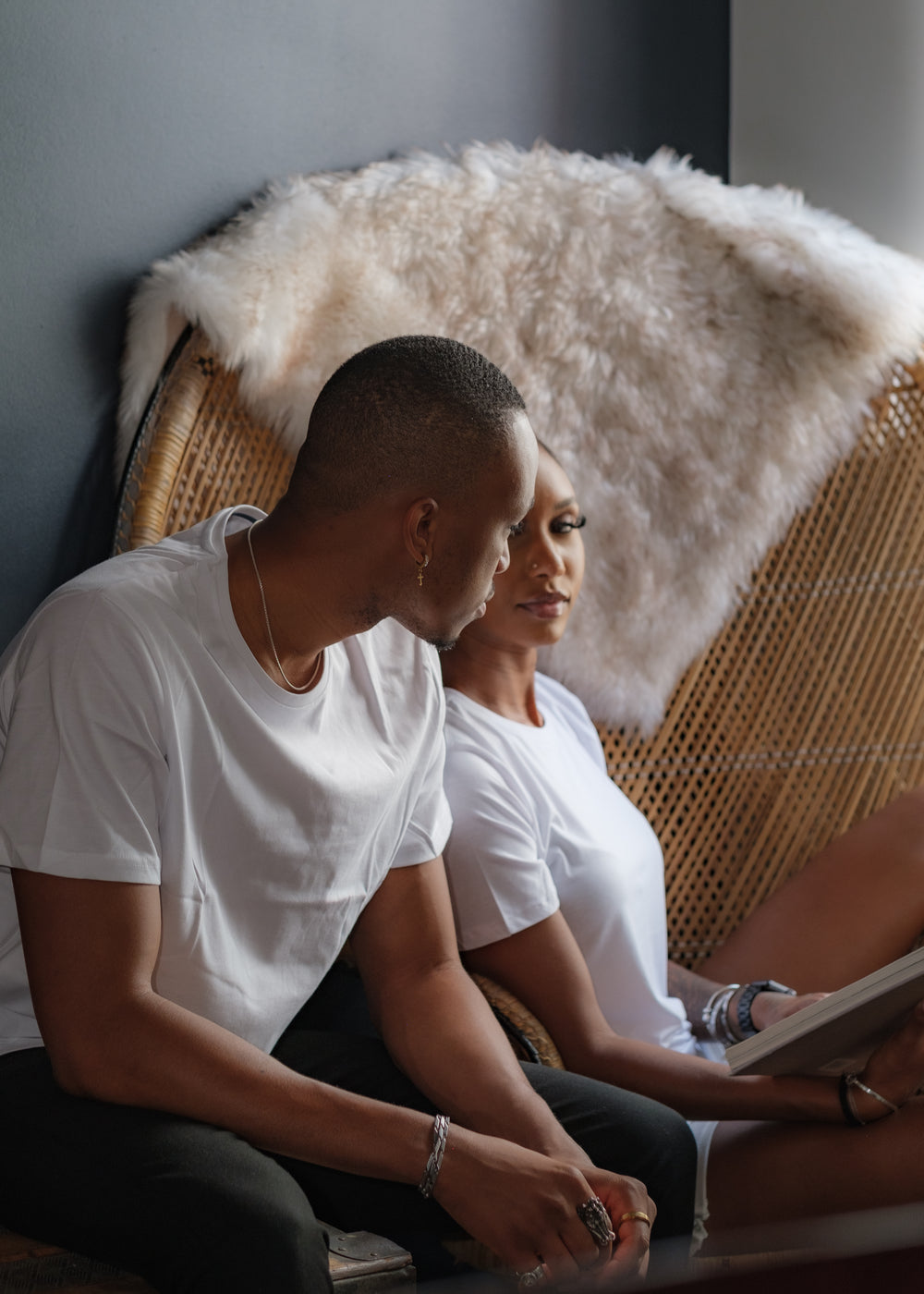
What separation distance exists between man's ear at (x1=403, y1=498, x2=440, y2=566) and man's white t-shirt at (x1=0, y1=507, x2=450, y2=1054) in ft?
0.56

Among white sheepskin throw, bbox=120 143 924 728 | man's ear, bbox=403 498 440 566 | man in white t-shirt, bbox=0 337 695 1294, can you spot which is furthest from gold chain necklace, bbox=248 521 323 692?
white sheepskin throw, bbox=120 143 924 728

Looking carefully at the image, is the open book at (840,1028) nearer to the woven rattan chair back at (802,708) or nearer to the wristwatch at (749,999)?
the wristwatch at (749,999)

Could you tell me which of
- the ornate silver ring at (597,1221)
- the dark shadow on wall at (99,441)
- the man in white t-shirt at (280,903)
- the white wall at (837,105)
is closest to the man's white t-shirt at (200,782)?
the man in white t-shirt at (280,903)

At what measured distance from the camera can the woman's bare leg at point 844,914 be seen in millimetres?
1653

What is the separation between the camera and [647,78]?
7.66 ft

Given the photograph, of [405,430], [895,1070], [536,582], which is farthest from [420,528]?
[895,1070]

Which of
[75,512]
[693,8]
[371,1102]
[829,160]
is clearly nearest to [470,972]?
[371,1102]

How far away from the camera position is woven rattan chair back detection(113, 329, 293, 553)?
1592mm

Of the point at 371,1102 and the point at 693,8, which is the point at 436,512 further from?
the point at 693,8

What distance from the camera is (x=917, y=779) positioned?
191cm

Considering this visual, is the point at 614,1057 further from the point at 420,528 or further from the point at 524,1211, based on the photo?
the point at 420,528

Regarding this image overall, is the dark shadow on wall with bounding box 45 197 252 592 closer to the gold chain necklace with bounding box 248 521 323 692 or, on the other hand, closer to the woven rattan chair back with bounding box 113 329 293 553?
the woven rattan chair back with bounding box 113 329 293 553

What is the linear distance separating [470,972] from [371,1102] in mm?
402

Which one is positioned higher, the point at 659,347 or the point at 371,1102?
the point at 659,347
